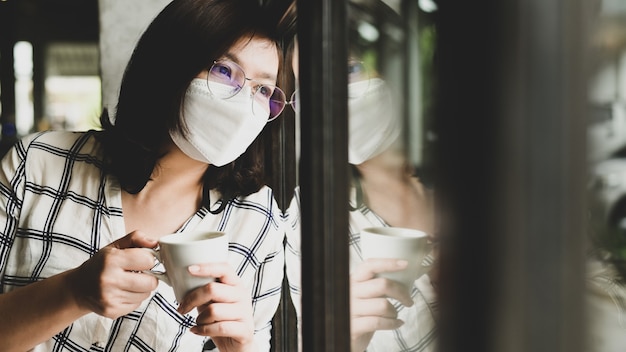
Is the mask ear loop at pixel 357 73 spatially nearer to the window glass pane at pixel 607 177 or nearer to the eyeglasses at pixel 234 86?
the window glass pane at pixel 607 177

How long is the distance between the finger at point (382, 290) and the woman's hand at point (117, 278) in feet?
1.13

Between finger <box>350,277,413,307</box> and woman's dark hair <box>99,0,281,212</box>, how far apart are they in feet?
1.83

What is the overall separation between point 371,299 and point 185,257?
30 cm

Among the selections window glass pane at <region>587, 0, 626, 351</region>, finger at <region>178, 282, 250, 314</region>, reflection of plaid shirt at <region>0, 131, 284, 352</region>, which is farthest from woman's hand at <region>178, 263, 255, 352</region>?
window glass pane at <region>587, 0, 626, 351</region>

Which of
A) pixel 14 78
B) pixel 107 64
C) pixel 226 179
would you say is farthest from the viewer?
pixel 14 78

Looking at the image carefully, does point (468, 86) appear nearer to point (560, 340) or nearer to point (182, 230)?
point (560, 340)

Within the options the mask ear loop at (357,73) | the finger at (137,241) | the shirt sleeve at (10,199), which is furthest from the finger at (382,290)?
the shirt sleeve at (10,199)

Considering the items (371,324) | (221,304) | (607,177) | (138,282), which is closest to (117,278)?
(138,282)

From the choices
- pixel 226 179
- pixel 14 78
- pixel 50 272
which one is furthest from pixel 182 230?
pixel 14 78

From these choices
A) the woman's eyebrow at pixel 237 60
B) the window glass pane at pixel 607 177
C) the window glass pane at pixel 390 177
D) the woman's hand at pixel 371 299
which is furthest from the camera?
the woman's eyebrow at pixel 237 60

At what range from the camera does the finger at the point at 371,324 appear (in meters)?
0.38

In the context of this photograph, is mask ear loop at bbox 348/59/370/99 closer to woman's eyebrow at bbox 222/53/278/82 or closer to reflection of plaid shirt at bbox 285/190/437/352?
reflection of plaid shirt at bbox 285/190/437/352

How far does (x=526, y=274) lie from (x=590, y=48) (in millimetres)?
79

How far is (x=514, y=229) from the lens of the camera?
198mm
